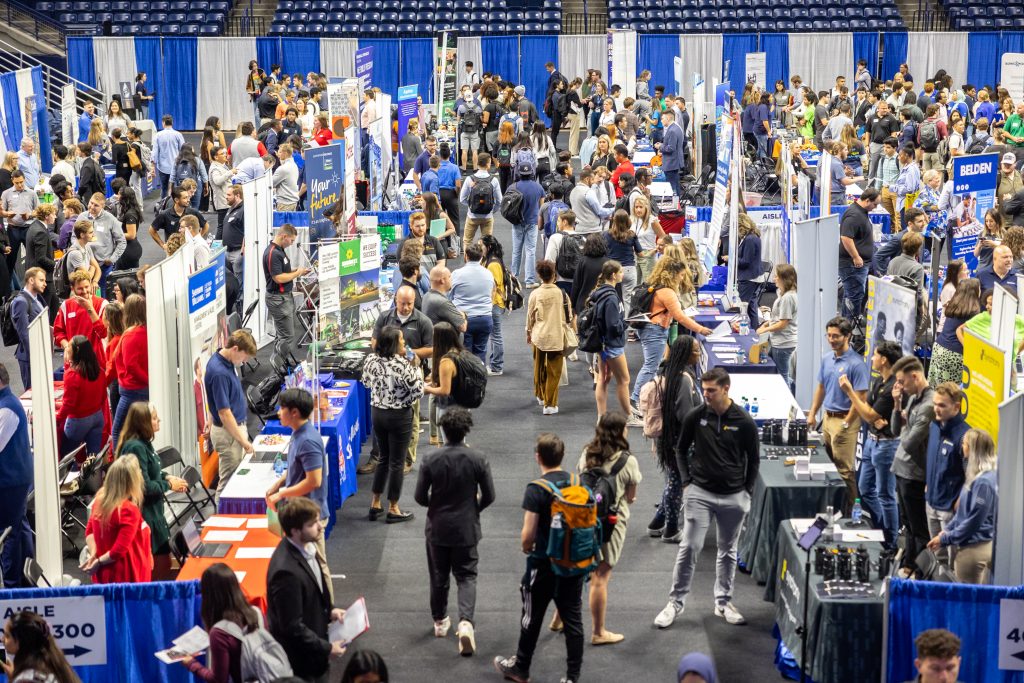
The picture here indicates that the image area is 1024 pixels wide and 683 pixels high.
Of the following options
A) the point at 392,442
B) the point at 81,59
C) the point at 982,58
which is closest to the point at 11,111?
the point at 81,59

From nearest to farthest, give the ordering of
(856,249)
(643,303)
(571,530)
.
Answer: (571,530) < (643,303) < (856,249)

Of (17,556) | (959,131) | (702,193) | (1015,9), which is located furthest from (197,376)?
(1015,9)

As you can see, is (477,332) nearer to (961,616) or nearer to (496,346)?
(496,346)

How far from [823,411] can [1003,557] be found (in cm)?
207

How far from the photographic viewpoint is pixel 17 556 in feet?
23.6

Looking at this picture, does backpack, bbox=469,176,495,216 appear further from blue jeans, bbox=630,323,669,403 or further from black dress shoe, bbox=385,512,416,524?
black dress shoe, bbox=385,512,416,524

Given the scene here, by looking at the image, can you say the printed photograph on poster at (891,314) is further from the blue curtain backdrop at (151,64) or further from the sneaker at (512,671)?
the blue curtain backdrop at (151,64)

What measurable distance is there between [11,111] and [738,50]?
52.7 feet

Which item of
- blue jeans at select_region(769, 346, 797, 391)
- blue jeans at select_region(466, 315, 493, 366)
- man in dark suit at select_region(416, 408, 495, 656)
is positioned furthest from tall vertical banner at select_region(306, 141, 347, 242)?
man in dark suit at select_region(416, 408, 495, 656)

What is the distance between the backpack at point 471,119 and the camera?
1953cm

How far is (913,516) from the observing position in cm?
729

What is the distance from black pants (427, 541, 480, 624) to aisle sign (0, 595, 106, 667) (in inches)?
67.3

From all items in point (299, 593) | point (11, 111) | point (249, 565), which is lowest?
point (249, 565)

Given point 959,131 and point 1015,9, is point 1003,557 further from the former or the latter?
point 1015,9
